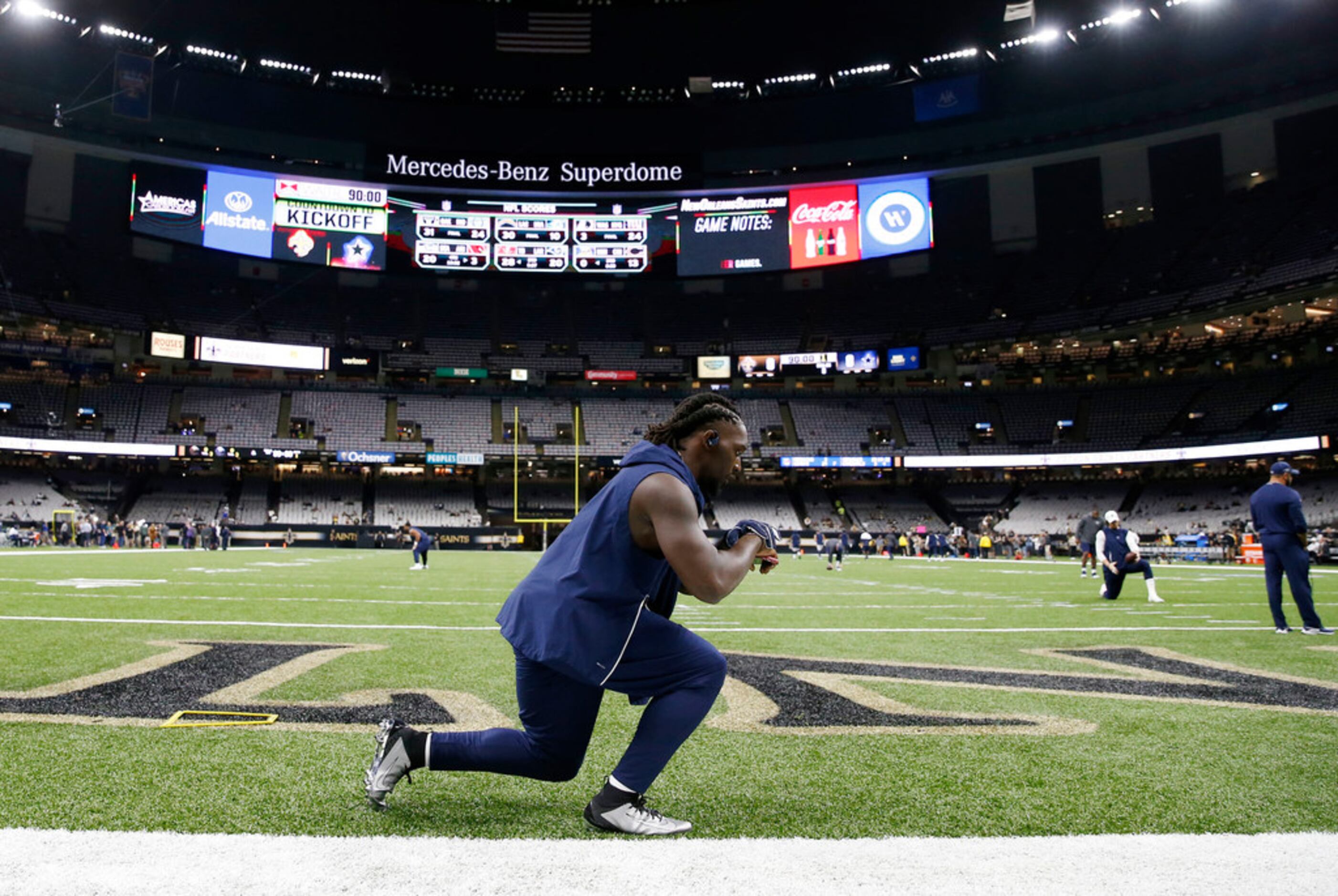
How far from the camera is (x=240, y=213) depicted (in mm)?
42781

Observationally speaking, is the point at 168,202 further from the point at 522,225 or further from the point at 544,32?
the point at 544,32

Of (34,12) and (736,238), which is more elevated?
(34,12)

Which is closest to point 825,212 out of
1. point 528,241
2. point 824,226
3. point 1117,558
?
point 824,226

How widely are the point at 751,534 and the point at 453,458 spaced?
47949mm

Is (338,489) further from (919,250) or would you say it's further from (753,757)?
(753,757)

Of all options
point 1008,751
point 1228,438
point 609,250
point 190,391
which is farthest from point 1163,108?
point 190,391

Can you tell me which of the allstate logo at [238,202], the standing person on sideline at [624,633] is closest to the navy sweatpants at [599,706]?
the standing person on sideline at [624,633]

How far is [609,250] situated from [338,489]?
22.0 m

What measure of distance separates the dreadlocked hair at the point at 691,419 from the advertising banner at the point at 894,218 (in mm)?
43100

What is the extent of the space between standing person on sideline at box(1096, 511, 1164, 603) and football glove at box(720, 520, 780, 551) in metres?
10.8

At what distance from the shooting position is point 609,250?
4600cm

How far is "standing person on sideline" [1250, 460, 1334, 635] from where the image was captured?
26.1 ft

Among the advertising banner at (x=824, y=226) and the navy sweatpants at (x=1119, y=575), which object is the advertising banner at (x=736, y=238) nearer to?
the advertising banner at (x=824, y=226)

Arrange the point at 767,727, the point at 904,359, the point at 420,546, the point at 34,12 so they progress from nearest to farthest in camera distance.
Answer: the point at 767,727
the point at 420,546
the point at 34,12
the point at 904,359
